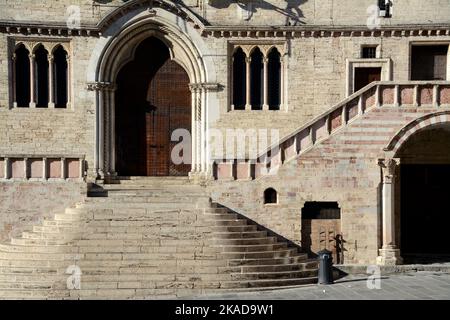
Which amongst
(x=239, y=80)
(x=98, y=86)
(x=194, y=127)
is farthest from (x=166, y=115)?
(x=239, y=80)

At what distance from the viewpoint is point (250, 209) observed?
2027 centimetres

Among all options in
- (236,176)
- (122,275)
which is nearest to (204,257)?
(122,275)

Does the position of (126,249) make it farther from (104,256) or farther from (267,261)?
(267,261)

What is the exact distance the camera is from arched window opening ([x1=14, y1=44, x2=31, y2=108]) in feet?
75.8

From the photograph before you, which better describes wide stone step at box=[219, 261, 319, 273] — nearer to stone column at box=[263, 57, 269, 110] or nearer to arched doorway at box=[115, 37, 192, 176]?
stone column at box=[263, 57, 269, 110]

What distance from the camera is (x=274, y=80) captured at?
23875mm

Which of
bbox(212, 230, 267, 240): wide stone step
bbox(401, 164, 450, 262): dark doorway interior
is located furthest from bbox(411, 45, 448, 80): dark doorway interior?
bbox(212, 230, 267, 240): wide stone step

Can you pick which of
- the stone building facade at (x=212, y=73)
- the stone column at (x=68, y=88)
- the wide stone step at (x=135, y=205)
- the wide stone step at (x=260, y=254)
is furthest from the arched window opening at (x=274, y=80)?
the stone column at (x=68, y=88)

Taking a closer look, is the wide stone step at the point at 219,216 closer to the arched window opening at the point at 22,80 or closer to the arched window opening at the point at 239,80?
the arched window opening at the point at 239,80

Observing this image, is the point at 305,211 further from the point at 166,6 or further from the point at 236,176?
the point at 166,6

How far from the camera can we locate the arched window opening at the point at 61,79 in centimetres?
2327

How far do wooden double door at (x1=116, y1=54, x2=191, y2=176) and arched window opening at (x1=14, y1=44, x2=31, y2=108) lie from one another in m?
3.22

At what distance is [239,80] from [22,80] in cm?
773

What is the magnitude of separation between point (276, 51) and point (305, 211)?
636cm
